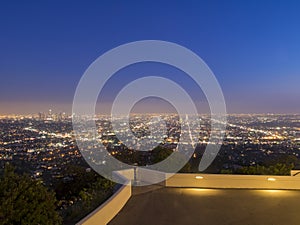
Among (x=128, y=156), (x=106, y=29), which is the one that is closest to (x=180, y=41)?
(x=106, y=29)

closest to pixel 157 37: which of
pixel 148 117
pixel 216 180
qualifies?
pixel 148 117

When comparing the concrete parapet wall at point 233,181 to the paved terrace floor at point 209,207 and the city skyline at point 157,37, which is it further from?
the city skyline at point 157,37

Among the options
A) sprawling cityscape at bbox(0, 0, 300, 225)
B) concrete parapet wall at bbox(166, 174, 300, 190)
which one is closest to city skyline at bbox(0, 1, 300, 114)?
sprawling cityscape at bbox(0, 0, 300, 225)

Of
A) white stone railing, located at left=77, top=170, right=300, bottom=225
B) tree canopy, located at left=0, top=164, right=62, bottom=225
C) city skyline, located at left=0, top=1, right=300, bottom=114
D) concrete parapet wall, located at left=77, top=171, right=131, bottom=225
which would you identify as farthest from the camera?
city skyline, located at left=0, top=1, right=300, bottom=114

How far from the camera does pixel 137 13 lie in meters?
16.2

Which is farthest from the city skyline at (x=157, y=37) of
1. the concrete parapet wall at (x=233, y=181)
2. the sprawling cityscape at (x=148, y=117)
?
the concrete parapet wall at (x=233, y=181)

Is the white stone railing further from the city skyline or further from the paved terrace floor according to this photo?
the city skyline

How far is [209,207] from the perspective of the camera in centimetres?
533

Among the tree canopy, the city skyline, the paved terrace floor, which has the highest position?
the city skyline

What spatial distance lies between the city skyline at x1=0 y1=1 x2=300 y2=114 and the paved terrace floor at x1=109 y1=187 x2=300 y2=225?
509 centimetres

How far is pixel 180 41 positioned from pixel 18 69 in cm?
1334

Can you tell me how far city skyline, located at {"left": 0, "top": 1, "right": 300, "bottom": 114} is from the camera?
1464 centimetres

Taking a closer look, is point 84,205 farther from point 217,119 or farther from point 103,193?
point 217,119

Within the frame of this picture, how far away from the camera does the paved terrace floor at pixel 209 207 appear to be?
4.63 meters
